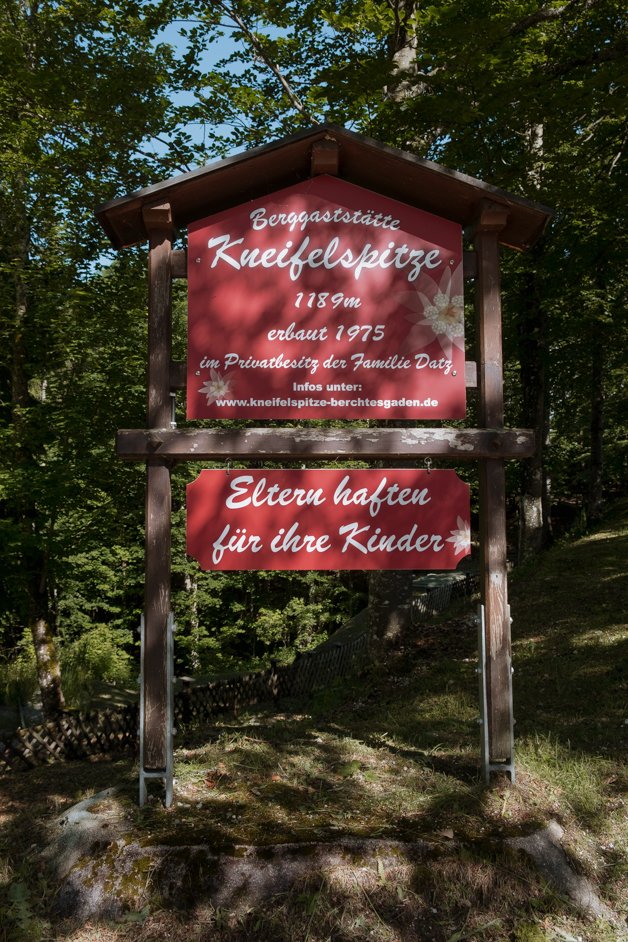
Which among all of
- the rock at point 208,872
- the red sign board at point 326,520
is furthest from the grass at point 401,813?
the red sign board at point 326,520

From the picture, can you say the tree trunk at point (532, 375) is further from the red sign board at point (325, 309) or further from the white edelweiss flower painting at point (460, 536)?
the white edelweiss flower painting at point (460, 536)

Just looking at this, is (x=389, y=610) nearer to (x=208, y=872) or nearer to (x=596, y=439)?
(x=208, y=872)

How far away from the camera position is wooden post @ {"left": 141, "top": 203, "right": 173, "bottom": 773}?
17.5ft

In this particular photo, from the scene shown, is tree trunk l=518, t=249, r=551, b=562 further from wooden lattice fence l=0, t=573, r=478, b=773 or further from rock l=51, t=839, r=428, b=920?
rock l=51, t=839, r=428, b=920

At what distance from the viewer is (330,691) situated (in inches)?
454

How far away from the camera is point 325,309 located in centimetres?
573

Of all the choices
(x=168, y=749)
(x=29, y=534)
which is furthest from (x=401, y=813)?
(x=29, y=534)

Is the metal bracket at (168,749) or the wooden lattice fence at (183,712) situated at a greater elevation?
the metal bracket at (168,749)

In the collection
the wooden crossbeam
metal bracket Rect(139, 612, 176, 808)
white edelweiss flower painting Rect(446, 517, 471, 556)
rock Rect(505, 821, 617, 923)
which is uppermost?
the wooden crossbeam

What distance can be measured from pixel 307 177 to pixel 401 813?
212 inches

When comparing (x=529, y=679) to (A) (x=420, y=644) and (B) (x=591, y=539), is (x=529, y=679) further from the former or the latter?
(B) (x=591, y=539)

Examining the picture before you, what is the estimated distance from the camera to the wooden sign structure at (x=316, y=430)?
5395mm

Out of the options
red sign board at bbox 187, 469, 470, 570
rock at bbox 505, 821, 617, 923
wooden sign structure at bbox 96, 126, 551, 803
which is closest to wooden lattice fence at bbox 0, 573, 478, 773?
wooden sign structure at bbox 96, 126, 551, 803

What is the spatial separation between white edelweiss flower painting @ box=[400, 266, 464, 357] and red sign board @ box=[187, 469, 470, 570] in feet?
3.70
